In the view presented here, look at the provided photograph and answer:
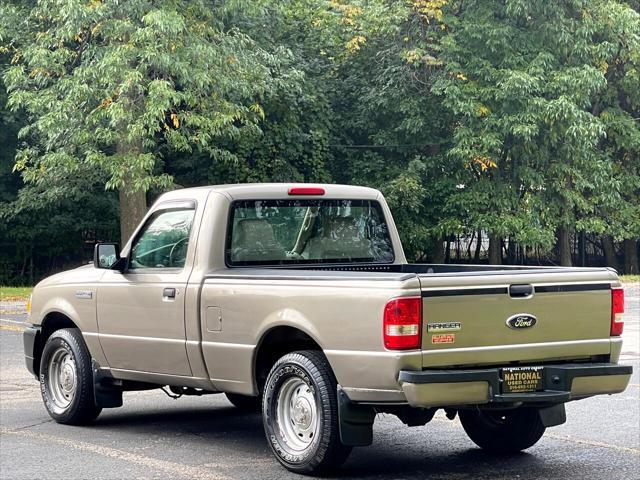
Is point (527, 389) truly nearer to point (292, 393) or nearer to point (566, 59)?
point (292, 393)

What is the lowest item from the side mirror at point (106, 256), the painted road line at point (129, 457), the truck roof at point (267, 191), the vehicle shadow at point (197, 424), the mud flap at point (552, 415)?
the vehicle shadow at point (197, 424)

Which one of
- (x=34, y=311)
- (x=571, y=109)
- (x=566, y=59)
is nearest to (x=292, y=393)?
(x=34, y=311)

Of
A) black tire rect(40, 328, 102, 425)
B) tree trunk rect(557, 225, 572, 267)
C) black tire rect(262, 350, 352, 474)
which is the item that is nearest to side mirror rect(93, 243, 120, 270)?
black tire rect(40, 328, 102, 425)

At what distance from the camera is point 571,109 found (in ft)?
108

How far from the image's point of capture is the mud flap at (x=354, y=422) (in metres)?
7.64

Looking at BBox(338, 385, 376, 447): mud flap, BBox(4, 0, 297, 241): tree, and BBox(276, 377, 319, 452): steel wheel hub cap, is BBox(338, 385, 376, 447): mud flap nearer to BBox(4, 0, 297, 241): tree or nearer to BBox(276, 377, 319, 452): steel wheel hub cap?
BBox(276, 377, 319, 452): steel wheel hub cap

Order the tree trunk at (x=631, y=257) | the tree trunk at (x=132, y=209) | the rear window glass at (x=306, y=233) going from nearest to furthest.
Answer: the rear window glass at (x=306, y=233) < the tree trunk at (x=132, y=209) < the tree trunk at (x=631, y=257)

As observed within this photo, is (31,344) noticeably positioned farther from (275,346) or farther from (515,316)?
(515,316)

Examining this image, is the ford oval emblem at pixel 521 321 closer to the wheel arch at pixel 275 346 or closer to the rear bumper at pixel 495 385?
the rear bumper at pixel 495 385

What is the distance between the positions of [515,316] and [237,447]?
2499 millimetres

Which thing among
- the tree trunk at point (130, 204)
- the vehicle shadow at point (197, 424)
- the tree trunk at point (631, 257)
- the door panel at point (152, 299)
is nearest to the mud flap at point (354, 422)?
the vehicle shadow at point (197, 424)

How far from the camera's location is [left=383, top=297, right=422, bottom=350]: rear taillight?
7.34 m

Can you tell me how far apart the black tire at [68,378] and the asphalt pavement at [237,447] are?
131mm

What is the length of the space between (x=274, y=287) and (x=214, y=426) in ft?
7.85
